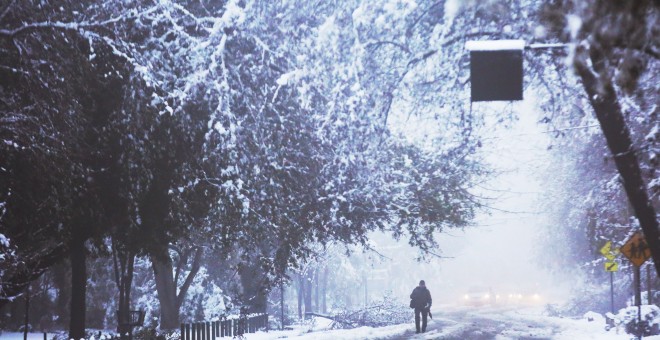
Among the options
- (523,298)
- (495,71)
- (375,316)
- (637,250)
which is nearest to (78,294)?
(495,71)

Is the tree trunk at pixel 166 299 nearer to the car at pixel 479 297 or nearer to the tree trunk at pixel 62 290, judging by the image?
the tree trunk at pixel 62 290

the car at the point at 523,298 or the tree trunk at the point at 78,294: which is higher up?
the tree trunk at the point at 78,294

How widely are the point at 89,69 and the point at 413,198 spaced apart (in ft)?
34.8

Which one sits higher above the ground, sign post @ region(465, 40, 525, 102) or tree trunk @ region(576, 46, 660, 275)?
sign post @ region(465, 40, 525, 102)

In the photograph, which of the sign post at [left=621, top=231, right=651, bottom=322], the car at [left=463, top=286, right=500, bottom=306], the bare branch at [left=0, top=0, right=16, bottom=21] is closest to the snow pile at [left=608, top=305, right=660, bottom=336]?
the sign post at [left=621, top=231, right=651, bottom=322]

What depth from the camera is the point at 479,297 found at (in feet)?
201

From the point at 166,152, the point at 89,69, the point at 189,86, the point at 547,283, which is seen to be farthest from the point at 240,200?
the point at 547,283

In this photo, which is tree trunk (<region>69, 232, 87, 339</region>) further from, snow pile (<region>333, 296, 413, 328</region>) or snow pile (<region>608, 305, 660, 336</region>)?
snow pile (<region>333, 296, 413, 328</region>)

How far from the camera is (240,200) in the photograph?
15.0 meters

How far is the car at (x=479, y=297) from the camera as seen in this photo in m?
61.0

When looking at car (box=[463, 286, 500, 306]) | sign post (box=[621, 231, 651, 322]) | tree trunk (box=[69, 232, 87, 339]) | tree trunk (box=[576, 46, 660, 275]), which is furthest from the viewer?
car (box=[463, 286, 500, 306])

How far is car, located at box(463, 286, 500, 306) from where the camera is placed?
61.0 meters

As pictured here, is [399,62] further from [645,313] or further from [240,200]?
[645,313]

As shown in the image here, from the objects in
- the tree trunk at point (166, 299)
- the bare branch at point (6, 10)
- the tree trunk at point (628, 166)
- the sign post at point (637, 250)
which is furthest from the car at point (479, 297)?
the bare branch at point (6, 10)
